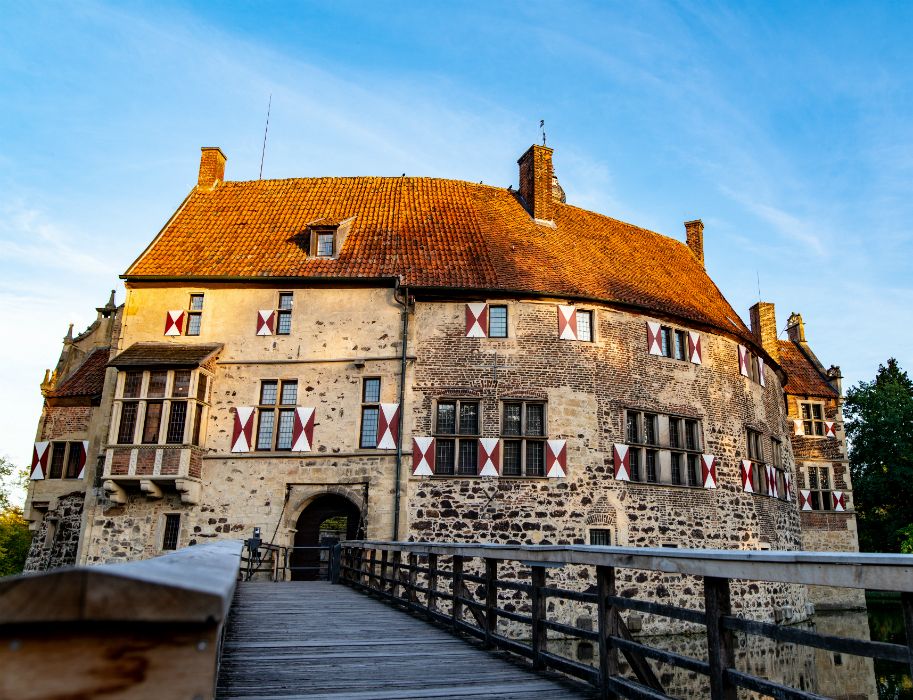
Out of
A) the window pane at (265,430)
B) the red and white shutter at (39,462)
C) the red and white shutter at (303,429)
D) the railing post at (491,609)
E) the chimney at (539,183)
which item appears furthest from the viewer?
the chimney at (539,183)

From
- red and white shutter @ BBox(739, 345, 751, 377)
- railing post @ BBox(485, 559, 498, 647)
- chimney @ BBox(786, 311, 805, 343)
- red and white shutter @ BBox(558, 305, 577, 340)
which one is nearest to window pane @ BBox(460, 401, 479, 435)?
red and white shutter @ BBox(558, 305, 577, 340)

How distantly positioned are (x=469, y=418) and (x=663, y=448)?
532 cm

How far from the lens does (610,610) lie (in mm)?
4746

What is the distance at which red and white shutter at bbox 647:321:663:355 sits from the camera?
18906 mm

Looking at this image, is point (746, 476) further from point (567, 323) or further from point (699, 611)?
point (699, 611)

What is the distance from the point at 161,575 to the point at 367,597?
10.2 m

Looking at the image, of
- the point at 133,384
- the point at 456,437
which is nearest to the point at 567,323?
the point at 456,437

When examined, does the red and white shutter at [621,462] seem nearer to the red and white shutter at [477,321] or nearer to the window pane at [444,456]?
the window pane at [444,456]

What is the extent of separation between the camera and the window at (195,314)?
1836cm

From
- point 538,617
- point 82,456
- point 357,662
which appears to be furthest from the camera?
point 82,456

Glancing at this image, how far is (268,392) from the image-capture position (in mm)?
17781

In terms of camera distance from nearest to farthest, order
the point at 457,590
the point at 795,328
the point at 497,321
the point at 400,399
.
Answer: the point at 457,590, the point at 400,399, the point at 497,321, the point at 795,328

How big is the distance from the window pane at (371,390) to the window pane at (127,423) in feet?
18.3

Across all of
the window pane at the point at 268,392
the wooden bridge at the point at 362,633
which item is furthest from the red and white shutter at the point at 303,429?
the wooden bridge at the point at 362,633
